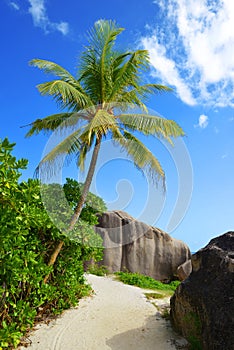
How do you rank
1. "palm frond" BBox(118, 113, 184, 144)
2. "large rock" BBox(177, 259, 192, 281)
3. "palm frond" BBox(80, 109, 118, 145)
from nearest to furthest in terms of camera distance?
"palm frond" BBox(80, 109, 118, 145), "palm frond" BBox(118, 113, 184, 144), "large rock" BBox(177, 259, 192, 281)

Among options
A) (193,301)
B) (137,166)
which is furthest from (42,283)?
(137,166)

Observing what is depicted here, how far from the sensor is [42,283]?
7145 mm

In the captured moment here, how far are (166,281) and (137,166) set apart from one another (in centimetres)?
903

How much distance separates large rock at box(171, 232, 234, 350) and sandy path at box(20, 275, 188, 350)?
1.96 ft

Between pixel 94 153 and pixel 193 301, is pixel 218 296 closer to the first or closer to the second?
pixel 193 301

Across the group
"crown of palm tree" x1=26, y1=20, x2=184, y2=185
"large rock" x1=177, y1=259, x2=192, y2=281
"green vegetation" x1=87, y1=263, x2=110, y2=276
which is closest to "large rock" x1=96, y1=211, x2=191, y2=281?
"green vegetation" x1=87, y1=263, x2=110, y2=276

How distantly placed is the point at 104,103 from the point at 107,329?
21.3 feet

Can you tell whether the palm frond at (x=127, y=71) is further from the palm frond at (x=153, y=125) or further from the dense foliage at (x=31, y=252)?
the dense foliage at (x=31, y=252)

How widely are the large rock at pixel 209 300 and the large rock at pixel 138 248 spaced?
30.0ft

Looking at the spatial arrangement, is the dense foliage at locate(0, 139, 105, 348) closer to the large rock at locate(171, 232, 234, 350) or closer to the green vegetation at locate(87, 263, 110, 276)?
the large rock at locate(171, 232, 234, 350)

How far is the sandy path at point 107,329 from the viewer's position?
21.4ft

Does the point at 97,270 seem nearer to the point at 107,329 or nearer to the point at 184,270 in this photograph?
the point at 184,270

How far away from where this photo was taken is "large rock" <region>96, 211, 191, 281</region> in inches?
637

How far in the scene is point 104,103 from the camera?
1018 cm
